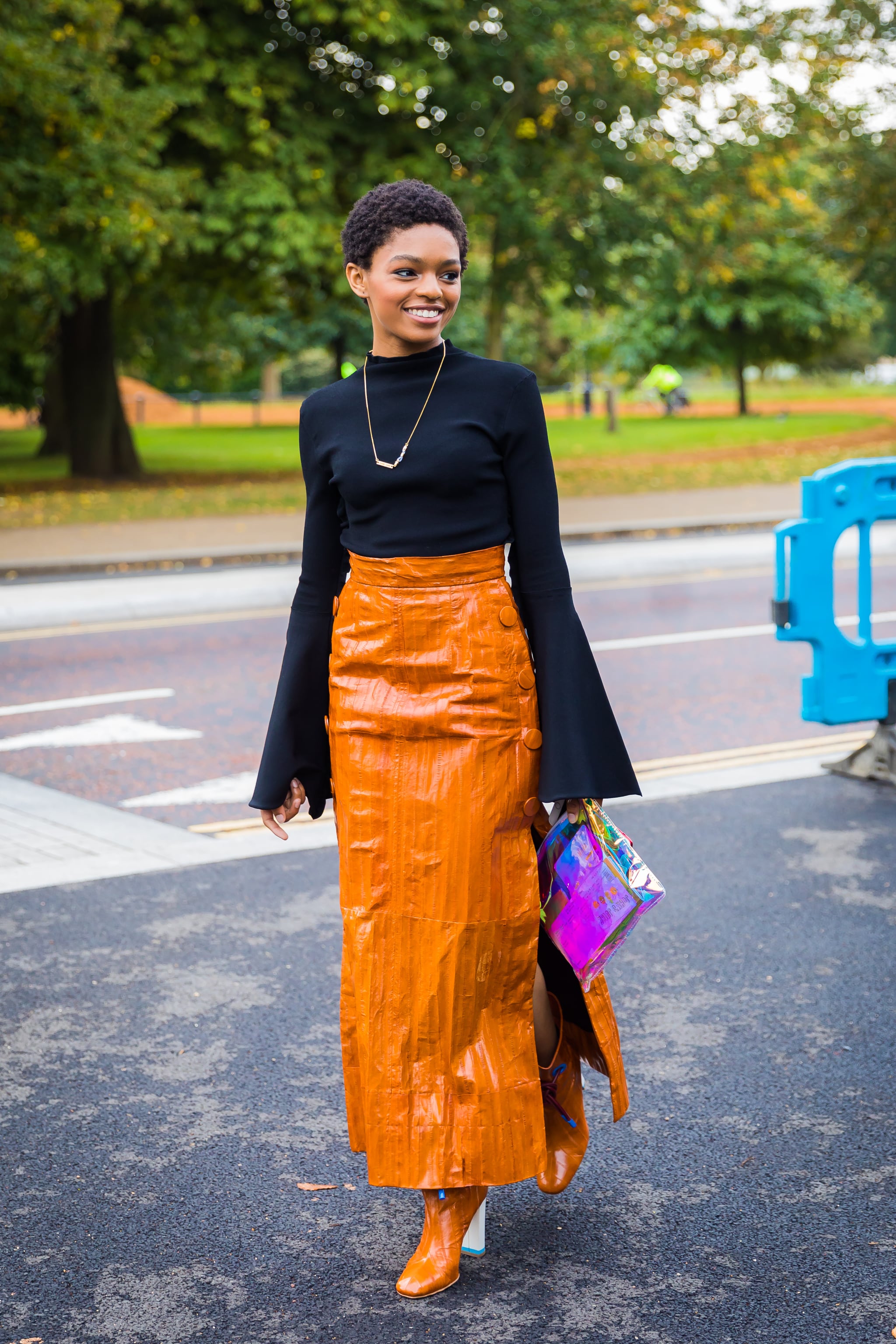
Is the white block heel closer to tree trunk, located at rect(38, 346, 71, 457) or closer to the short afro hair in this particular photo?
the short afro hair

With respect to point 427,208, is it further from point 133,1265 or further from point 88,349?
point 88,349

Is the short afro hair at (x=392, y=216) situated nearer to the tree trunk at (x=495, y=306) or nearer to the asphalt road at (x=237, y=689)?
the asphalt road at (x=237, y=689)

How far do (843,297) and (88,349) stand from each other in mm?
31709

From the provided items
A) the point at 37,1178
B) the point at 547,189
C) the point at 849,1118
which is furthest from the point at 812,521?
the point at 547,189

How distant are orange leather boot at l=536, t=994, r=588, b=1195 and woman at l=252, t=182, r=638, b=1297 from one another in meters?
0.15

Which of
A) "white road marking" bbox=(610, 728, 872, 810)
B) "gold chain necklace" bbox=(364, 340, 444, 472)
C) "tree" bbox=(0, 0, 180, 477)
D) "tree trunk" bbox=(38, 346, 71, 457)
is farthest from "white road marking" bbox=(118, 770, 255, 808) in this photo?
"tree trunk" bbox=(38, 346, 71, 457)

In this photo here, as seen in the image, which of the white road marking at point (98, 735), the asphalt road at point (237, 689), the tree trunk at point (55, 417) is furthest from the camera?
the tree trunk at point (55, 417)

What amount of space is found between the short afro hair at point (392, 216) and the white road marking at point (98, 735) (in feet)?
17.1

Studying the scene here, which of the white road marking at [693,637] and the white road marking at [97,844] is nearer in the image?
the white road marking at [97,844]

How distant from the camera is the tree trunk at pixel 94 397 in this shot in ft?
85.6

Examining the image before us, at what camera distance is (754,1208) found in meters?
3.35

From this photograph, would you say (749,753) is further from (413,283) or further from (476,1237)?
(413,283)

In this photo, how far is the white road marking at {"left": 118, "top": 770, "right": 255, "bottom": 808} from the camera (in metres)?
6.70

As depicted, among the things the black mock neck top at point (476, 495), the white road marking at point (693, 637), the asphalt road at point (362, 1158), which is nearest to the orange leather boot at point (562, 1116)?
the asphalt road at point (362, 1158)
